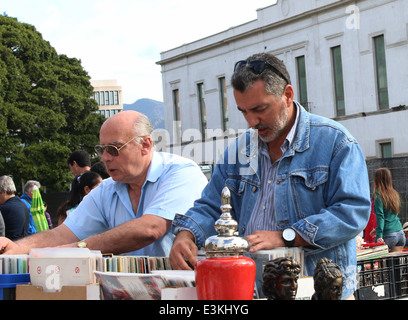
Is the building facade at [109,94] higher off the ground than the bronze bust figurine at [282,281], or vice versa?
the building facade at [109,94]

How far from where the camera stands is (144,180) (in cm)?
390

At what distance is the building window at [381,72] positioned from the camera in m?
30.6

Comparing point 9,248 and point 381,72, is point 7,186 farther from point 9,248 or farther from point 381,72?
point 381,72

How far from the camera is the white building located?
97.8 ft

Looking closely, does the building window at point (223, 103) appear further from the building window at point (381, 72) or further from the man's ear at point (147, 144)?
the man's ear at point (147, 144)

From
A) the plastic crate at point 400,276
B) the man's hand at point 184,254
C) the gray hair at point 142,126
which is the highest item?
the gray hair at point 142,126

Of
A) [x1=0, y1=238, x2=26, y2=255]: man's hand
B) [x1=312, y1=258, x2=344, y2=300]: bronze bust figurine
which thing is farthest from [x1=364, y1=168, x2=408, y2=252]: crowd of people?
[x1=312, y1=258, x2=344, y2=300]: bronze bust figurine

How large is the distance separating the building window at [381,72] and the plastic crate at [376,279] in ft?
89.4

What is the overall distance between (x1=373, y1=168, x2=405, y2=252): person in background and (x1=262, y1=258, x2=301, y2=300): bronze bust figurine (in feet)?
23.6

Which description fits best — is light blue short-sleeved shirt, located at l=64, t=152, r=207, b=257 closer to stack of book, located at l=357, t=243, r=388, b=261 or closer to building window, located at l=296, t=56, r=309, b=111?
stack of book, located at l=357, t=243, r=388, b=261

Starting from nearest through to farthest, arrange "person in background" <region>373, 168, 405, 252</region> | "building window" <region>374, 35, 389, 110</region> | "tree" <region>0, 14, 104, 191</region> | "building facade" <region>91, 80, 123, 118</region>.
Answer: "person in background" <region>373, 168, 405, 252</region> < "building window" <region>374, 35, 389, 110</region> < "tree" <region>0, 14, 104, 191</region> < "building facade" <region>91, 80, 123, 118</region>

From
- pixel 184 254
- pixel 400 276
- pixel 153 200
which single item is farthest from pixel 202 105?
pixel 184 254

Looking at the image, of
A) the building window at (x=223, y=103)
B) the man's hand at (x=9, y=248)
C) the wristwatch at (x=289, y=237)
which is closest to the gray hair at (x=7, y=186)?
the man's hand at (x=9, y=248)
